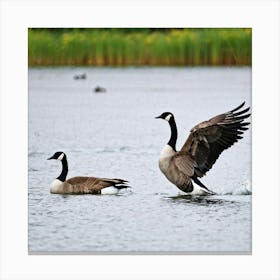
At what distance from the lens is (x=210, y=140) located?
549 inches

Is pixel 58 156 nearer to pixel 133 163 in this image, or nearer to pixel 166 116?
pixel 133 163

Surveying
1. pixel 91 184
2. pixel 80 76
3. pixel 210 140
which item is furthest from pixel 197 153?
pixel 80 76

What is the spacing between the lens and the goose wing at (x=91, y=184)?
1377 cm

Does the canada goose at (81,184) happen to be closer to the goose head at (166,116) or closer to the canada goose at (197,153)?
the canada goose at (197,153)

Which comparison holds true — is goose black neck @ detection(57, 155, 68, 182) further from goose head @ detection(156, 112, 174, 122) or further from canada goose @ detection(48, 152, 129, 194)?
goose head @ detection(156, 112, 174, 122)

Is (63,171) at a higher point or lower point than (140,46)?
lower

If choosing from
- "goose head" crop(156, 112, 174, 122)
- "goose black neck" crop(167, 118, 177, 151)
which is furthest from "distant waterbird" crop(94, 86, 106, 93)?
"goose black neck" crop(167, 118, 177, 151)

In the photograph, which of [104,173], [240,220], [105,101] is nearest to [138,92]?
[105,101]

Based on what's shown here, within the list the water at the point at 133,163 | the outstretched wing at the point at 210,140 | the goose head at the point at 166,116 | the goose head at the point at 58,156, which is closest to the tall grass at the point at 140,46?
the water at the point at 133,163

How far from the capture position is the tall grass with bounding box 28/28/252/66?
45.2 feet

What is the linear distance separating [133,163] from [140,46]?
1.31 meters

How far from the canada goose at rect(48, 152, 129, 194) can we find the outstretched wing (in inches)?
32.1

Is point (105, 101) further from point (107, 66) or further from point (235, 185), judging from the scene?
point (235, 185)
